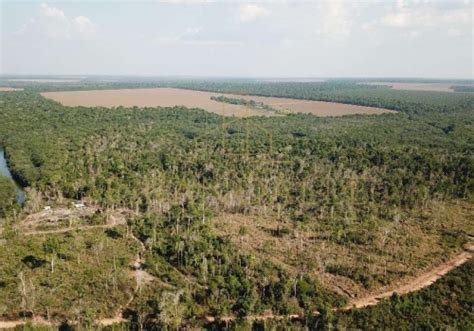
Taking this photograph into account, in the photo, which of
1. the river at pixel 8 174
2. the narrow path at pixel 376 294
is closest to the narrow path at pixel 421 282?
the narrow path at pixel 376 294

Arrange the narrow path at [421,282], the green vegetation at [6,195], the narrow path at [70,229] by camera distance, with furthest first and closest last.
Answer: the green vegetation at [6,195] < the narrow path at [70,229] < the narrow path at [421,282]

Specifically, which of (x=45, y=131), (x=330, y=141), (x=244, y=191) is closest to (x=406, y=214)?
(x=244, y=191)

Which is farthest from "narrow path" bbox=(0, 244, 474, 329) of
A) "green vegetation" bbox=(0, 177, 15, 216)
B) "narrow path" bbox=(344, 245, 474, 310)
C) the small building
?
"green vegetation" bbox=(0, 177, 15, 216)

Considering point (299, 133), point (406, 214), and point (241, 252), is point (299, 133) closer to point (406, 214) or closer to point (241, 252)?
point (406, 214)

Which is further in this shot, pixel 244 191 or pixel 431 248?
pixel 244 191

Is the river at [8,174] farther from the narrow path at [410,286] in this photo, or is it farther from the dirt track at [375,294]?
the narrow path at [410,286]

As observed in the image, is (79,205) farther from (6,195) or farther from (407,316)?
(407,316)

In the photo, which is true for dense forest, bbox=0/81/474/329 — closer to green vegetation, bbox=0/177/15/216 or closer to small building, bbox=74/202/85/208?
green vegetation, bbox=0/177/15/216

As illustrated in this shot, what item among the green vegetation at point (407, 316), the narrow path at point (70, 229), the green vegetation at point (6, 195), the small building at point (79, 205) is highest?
the green vegetation at point (6, 195)

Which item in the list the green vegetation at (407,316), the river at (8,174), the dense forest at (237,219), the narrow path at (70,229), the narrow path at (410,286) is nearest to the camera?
the green vegetation at (407,316)

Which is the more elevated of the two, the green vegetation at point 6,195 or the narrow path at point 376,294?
the green vegetation at point 6,195
